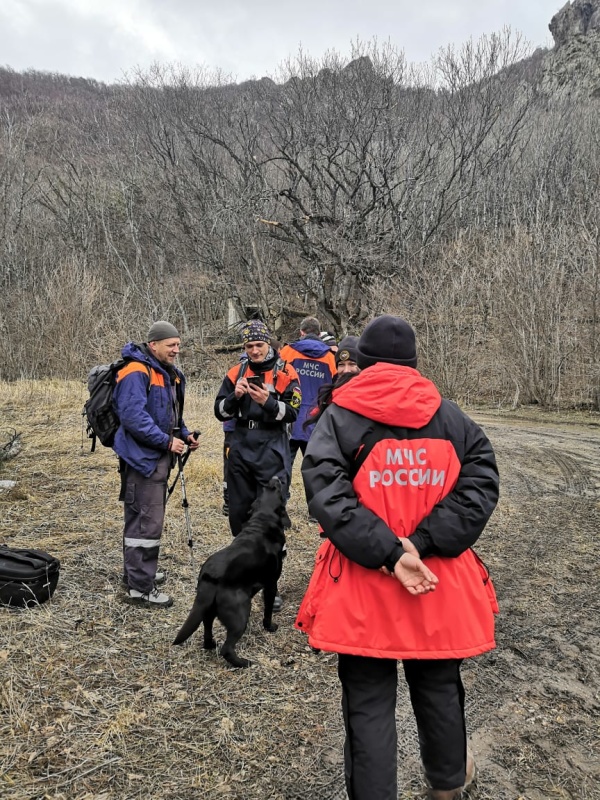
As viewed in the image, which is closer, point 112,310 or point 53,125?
point 112,310

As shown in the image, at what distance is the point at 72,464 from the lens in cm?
809

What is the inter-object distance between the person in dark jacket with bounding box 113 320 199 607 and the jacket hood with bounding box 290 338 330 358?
1794mm

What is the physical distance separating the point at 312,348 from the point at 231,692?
335cm

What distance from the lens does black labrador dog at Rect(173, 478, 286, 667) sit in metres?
3.40

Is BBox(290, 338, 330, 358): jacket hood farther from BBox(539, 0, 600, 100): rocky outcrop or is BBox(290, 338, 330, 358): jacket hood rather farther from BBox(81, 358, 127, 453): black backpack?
BBox(539, 0, 600, 100): rocky outcrop

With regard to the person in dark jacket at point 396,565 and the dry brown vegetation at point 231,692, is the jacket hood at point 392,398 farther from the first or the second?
the dry brown vegetation at point 231,692

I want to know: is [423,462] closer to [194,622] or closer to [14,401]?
[194,622]

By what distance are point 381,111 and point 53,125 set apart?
24.8 m

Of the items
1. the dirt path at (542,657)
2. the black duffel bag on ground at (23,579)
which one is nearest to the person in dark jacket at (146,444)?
the black duffel bag on ground at (23,579)

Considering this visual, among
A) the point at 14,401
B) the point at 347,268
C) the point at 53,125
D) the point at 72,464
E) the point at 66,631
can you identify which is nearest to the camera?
the point at 66,631

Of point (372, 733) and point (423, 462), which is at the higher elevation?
point (423, 462)

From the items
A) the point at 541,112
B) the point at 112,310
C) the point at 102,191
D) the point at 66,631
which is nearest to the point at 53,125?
the point at 102,191

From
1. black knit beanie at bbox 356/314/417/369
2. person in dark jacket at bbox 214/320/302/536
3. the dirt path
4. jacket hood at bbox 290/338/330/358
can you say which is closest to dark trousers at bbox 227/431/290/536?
person in dark jacket at bbox 214/320/302/536

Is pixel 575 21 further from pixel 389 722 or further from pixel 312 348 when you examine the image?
pixel 389 722
